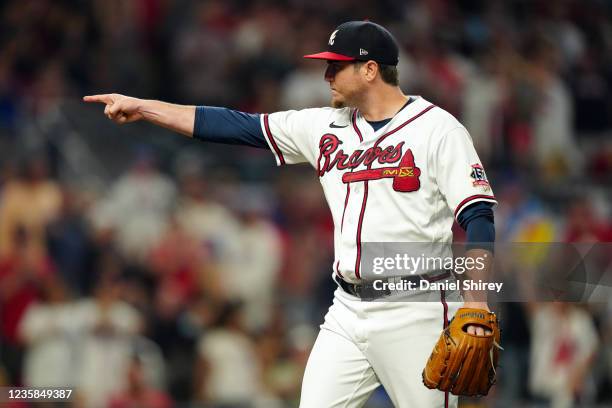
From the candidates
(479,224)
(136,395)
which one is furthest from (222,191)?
(479,224)

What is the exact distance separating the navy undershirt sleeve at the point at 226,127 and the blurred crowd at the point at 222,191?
3.93 meters

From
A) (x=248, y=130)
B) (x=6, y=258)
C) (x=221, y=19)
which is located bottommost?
(x=6, y=258)

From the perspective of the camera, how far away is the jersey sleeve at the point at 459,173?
431 centimetres

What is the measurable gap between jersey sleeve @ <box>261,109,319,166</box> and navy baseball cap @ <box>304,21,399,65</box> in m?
0.30

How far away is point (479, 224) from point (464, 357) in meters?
0.48

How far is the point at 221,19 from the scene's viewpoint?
37.8ft

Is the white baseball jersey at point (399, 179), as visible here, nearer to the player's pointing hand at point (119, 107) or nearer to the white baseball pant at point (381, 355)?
the white baseball pant at point (381, 355)

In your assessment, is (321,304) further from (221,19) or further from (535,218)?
(221,19)

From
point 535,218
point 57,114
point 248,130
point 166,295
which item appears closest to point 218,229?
point 166,295

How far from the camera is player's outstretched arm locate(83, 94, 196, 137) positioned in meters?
4.69

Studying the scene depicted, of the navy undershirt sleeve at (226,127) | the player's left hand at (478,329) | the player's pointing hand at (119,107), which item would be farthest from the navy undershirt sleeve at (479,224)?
the player's pointing hand at (119,107)

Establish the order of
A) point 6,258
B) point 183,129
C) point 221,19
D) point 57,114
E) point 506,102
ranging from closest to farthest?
point 183,129 → point 6,258 → point 57,114 → point 506,102 → point 221,19

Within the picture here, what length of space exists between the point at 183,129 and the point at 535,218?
5516 millimetres

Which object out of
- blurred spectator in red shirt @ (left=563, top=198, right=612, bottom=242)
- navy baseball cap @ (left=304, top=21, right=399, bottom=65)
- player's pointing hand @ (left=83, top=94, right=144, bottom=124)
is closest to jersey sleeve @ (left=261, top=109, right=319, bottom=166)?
navy baseball cap @ (left=304, top=21, right=399, bottom=65)
